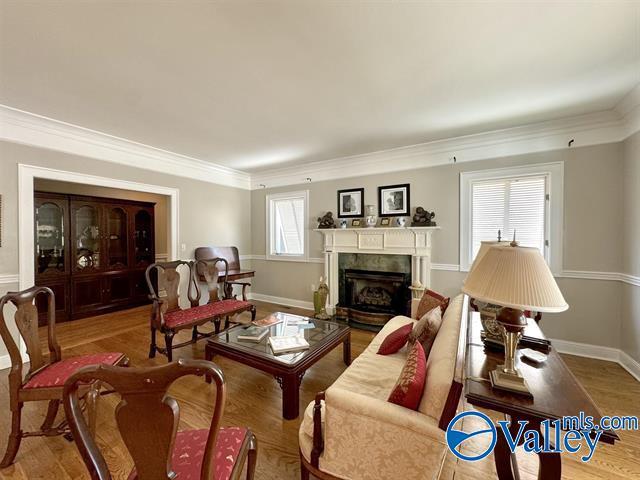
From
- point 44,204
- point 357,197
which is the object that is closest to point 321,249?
point 357,197

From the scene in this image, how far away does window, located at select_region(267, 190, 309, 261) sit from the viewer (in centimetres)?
509

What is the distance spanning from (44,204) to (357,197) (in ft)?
16.0

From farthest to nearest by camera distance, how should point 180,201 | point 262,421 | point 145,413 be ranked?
point 180,201 → point 262,421 → point 145,413

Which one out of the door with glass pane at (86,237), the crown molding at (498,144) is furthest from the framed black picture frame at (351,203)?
the door with glass pane at (86,237)

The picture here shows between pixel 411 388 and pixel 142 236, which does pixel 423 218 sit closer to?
pixel 411 388

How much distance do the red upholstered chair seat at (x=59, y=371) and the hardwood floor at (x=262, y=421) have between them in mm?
475

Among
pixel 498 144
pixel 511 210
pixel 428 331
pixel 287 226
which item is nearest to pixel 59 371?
pixel 428 331

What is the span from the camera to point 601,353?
2947 mm

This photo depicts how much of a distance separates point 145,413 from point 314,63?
7.58 feet

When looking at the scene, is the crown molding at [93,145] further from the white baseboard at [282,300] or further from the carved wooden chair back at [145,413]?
the carved wooden chair back at [145,413]

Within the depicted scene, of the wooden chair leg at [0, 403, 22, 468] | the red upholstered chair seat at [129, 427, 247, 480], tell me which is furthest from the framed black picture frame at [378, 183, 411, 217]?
the wooden chair leg at [0, 403, 22, 468]

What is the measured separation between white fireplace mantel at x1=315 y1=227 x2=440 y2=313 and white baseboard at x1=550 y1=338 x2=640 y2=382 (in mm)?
1642

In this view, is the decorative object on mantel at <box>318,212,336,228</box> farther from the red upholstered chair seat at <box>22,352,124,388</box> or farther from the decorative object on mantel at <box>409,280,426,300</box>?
the red upholstered chair seat at <box>22,352,124,388</box>

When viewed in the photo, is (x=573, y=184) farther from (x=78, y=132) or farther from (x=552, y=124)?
(x=78, y=132)
